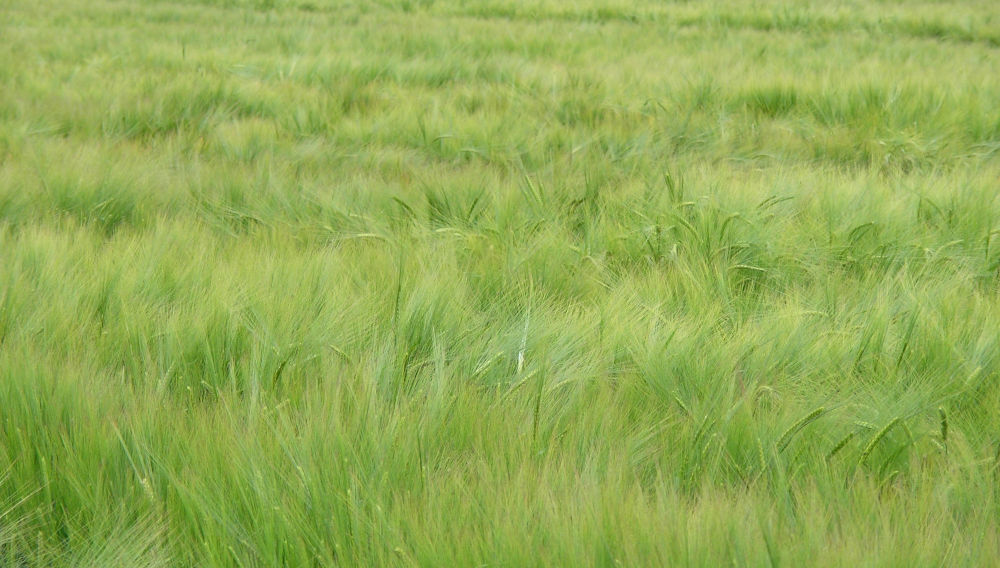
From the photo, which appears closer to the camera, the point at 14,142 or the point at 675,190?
the point at 675,190

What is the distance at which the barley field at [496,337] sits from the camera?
31.8 inches

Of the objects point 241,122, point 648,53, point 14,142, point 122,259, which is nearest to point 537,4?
point 648,53

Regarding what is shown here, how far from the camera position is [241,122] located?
10.4 feet

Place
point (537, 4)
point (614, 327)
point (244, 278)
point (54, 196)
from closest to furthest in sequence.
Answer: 1. point (614, 327)
2. point (244, 278)
3. point (54, 196)
4. point (537, 4)

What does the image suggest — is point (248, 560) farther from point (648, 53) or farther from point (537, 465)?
point (648, 53)

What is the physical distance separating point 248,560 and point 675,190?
153 centimetres

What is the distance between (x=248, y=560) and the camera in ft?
2.58

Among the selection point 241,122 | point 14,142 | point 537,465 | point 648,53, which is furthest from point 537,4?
point 537,465

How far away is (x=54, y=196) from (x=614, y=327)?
1469 millimetres

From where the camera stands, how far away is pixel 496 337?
1.27 m

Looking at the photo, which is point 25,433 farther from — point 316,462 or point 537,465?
point 537,465

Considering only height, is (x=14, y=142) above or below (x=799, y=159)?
above

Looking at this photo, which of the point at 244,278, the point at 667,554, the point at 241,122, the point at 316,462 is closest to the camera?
the point at 667,554

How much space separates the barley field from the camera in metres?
0.81
